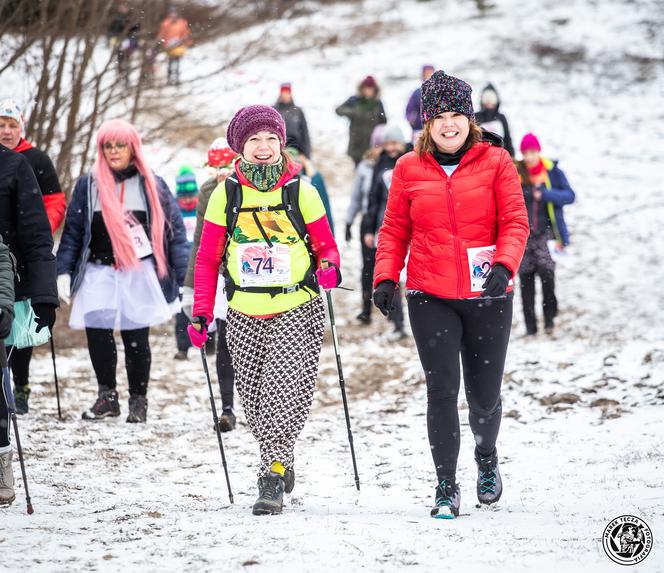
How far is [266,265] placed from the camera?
4.80 meters

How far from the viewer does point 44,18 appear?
30.3 feet

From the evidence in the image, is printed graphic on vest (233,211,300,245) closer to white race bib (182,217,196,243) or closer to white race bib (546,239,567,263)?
white race bib (182,217,196,243)

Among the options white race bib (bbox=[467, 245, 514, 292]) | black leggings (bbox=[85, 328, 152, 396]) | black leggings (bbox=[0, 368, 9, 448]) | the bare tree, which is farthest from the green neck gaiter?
the bare tree

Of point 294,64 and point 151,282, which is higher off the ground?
point 294,64

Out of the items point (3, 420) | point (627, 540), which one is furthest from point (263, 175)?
point (627, 540)

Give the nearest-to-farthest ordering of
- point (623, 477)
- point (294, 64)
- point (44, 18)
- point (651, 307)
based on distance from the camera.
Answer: point (623, 477) → point (44, 18) → point (651, 307) → point (294, 64)

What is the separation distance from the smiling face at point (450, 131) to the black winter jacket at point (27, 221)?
210 centimetres

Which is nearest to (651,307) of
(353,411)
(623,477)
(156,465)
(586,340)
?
(586,340)

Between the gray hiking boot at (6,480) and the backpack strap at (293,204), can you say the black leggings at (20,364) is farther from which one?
the backpack strap at (293,204)

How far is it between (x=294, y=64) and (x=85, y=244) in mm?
24351

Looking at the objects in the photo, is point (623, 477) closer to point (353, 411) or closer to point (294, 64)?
point (353, 411)

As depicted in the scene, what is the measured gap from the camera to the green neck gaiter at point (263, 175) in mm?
4812

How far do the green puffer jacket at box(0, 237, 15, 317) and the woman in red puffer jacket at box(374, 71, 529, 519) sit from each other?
5.79ft

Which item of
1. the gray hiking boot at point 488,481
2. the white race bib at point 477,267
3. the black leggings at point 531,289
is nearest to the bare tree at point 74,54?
the black leggings at point 531,289
